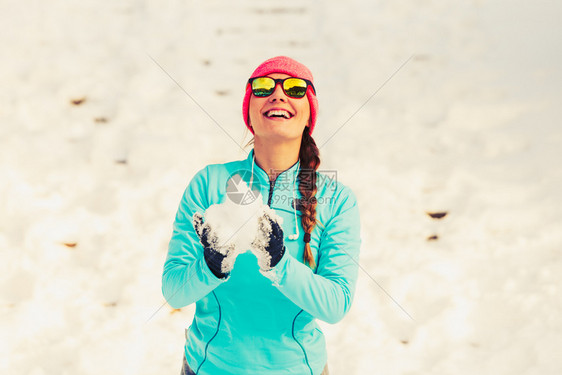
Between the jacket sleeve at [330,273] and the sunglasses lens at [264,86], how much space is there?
348 mm

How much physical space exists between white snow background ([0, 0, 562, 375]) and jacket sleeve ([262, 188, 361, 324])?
1350 millimetres

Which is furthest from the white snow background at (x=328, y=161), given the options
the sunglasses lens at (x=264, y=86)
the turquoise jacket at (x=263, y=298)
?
the sunglasses lens at (x=264, y=86)

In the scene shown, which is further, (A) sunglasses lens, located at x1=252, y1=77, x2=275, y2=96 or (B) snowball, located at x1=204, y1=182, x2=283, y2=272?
(A) sunglasses lens, located at x1=252, y1=77, x2=275, y2=96

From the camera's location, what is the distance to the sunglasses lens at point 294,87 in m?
1.29

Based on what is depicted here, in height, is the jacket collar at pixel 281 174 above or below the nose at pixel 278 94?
below

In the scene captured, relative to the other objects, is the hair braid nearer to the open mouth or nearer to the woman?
the woman

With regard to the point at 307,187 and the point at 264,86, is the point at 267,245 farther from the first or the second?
the point at 264,86

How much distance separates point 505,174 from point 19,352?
2857 millimetres

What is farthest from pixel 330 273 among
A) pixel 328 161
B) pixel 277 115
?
pixel 328 161

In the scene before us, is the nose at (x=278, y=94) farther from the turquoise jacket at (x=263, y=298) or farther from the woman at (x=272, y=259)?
the turquoise jacket at (x=263, y=298)

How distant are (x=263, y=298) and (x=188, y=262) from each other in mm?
215

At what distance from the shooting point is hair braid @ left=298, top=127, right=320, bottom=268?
119 centimetres

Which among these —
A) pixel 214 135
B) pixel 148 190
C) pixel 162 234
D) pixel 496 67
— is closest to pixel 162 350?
pixel 162 234

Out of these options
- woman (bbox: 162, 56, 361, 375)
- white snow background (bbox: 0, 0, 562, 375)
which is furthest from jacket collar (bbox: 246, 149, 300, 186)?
white snow background (bbox: 0, 0, 562, 375)
